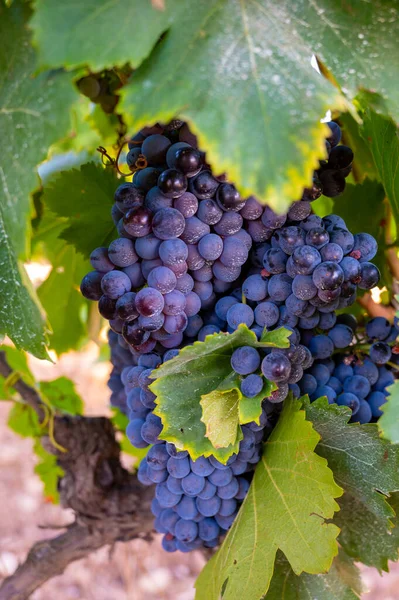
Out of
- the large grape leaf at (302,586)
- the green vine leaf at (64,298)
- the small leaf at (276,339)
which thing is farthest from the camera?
the green vine leaf at (64,298)

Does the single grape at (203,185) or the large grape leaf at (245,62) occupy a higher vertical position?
the large grape leaf at (245,62)

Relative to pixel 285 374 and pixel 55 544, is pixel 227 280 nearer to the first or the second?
pixel 285 374

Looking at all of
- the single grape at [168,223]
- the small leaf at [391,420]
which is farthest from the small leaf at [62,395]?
the small leaf at [391,420]

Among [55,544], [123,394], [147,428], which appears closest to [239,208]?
[147,428]

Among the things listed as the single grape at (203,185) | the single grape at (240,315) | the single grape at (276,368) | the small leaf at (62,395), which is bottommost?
the small leaf at (62,395)

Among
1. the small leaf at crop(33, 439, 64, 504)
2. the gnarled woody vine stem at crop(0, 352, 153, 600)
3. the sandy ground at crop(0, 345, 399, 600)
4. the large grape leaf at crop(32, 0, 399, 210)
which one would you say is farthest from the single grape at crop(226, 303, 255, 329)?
the sandy ground at crop(0, 345, 399, 600)

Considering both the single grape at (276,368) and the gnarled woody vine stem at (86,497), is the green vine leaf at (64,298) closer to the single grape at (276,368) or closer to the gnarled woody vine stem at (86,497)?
the gnarled woody vine stem at (86,497)
